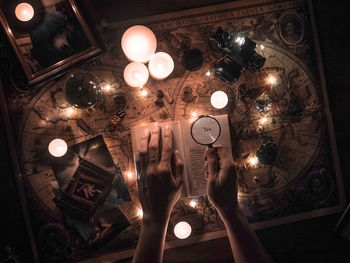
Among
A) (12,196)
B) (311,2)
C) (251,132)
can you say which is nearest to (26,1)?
(12,196)

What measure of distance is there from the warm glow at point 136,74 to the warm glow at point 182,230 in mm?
1140

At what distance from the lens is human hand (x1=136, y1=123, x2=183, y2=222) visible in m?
1.68

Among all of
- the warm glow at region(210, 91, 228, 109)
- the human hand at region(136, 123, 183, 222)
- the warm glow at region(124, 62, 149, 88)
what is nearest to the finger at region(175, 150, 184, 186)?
the human hand at region(136, 123, 183, 222)

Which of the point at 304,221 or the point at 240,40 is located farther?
the point at 304,221

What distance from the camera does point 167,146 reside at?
70.4 inches

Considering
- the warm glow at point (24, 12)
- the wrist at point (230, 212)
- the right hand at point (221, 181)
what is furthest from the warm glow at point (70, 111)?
the wrist at point (230, 212)

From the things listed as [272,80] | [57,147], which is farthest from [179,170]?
[272,80]

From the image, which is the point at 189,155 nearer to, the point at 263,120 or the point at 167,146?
the point at 167,146

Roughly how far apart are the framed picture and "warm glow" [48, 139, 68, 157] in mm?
476

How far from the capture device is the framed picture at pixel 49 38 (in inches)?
69.1

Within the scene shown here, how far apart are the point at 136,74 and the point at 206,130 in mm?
682

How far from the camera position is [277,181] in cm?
193

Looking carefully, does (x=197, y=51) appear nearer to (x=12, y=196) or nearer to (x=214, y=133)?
(x=214, y=133)

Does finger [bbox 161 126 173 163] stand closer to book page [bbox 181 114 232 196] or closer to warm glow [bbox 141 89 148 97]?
book page [bbox 181 114 232 196]
